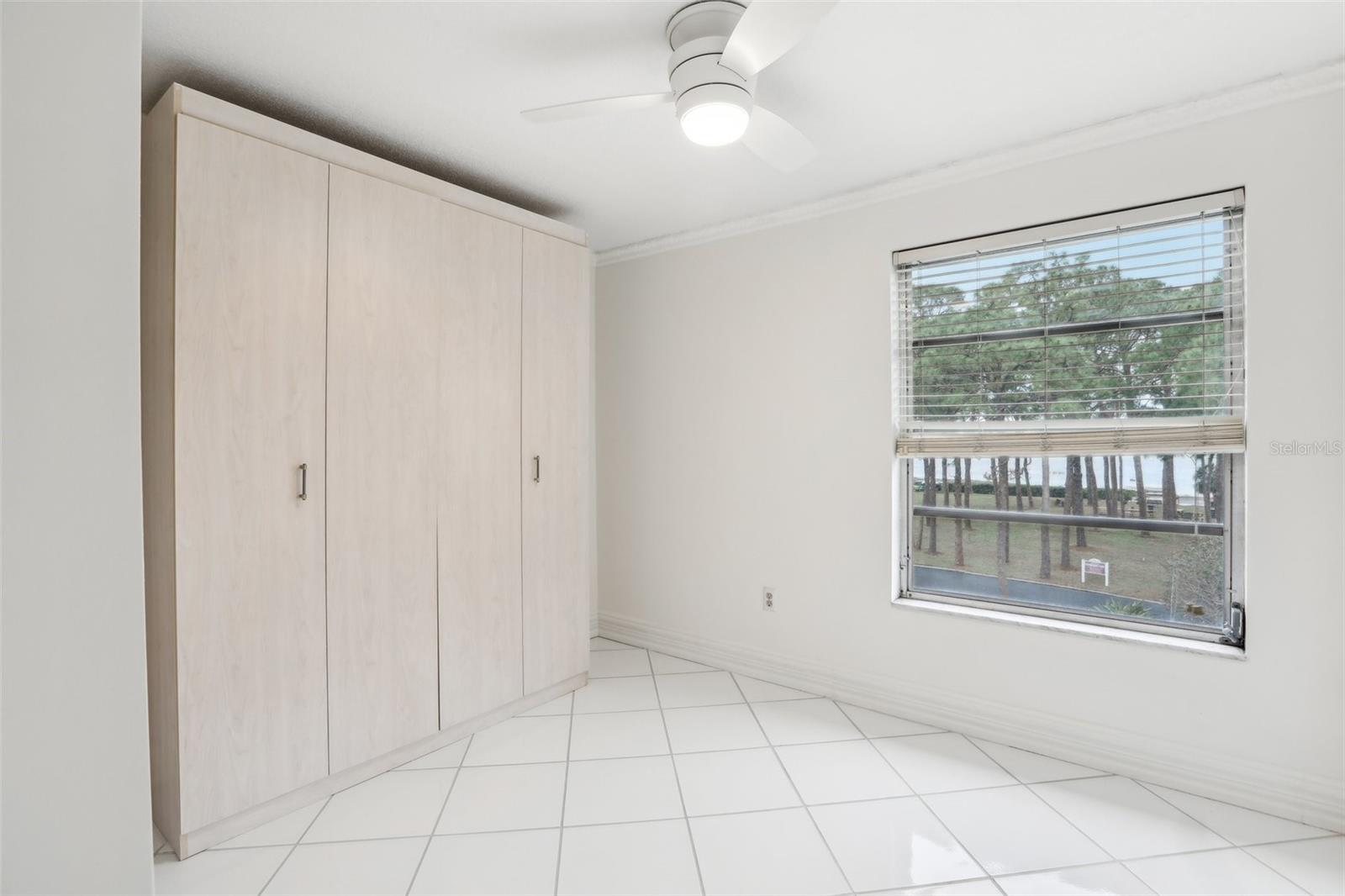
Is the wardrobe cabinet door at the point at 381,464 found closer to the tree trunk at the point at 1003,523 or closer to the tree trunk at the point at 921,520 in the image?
the tree trunk at the point at 921,520

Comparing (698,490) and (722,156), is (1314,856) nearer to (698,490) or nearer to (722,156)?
(698,490)

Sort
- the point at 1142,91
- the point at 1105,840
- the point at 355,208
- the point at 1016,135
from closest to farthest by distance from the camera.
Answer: the point at 1105,840 → the point at 1142,91 → the point at 355,208 → the point at 1016,135

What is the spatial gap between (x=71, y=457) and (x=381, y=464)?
2233mm

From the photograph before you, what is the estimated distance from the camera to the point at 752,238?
3.34 metres

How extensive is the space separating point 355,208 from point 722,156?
147 centimetres

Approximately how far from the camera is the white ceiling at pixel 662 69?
1.73m

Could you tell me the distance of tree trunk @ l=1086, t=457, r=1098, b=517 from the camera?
2.50 metres

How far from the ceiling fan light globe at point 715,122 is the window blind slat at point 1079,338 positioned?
1.41 m

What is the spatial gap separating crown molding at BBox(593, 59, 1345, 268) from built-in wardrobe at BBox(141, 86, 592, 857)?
1.15m

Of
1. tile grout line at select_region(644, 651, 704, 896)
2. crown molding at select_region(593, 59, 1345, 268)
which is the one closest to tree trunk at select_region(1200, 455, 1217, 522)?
crown molding at select_region(593, 59, 1345, 268)

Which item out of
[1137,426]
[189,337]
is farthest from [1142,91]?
[189,337]

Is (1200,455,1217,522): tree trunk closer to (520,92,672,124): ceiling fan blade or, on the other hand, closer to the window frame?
the window frame

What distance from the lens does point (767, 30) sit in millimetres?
1453

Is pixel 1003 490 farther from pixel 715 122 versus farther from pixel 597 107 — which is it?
pixel 597 107
